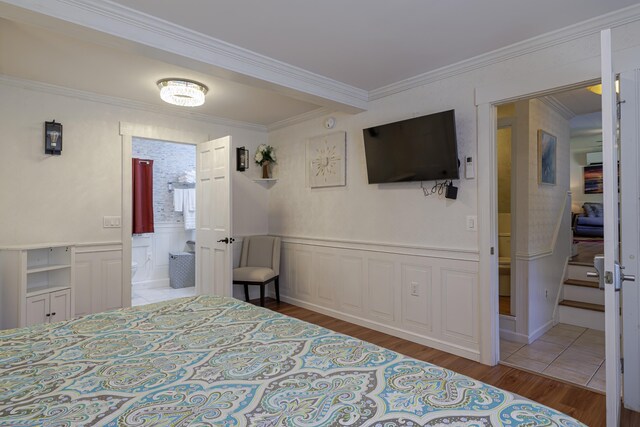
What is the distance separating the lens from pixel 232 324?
168cm

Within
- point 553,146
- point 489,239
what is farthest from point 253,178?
point 553,146

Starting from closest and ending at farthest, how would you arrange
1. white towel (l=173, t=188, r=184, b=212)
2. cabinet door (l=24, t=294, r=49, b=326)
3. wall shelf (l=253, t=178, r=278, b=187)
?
cabinet door (l=24, t=294, r=49, b=326) < wall shelf (l=253, t=178, r=278, b=187) < white towel (l=173, t=188, r=184, b=212)

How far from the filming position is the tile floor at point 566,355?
2600mm

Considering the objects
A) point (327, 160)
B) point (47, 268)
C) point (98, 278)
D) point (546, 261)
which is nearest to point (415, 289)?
point (546, 261)

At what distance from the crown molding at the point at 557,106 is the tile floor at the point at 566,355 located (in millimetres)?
2351

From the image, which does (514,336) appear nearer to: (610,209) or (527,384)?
(527,384)

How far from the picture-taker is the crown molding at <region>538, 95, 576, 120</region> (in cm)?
360

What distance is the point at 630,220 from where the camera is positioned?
2109 mm

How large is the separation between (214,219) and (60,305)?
1639mm

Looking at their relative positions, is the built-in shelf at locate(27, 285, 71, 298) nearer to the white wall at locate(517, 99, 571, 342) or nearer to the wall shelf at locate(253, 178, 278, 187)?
the wall shelf at locate(253, 178, 278, 187)

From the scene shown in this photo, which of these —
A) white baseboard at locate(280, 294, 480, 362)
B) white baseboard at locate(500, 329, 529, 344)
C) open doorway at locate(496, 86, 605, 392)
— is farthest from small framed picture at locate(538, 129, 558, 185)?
white baseboard at locate(280, 294, 480, 362)

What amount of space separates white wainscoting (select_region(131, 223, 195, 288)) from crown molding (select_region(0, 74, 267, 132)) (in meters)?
2.22

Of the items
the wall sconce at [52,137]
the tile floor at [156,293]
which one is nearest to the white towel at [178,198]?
the tile floor at [156,293]

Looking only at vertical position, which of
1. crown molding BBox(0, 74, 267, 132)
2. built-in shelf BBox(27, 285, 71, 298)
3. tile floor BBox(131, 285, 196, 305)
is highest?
crown molding BBox(0, 74, 267, 132)
